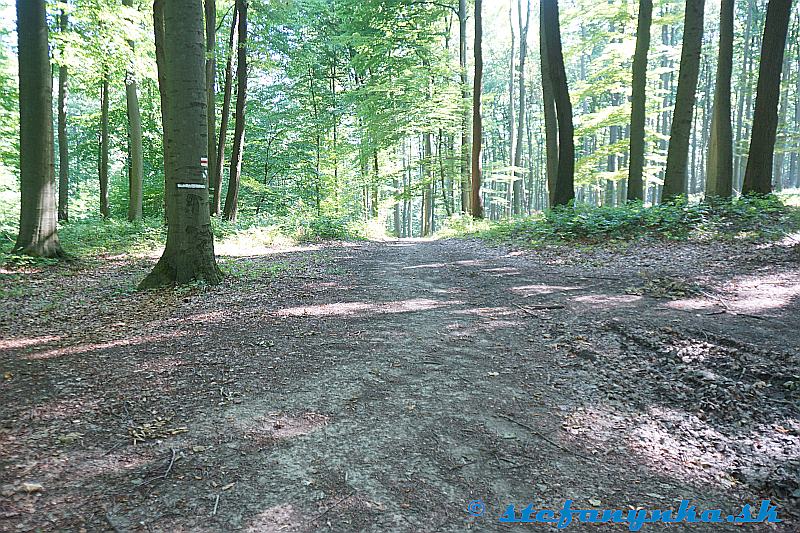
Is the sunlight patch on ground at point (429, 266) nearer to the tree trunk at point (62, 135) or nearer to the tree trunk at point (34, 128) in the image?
the tree trunk at point (34, 128)

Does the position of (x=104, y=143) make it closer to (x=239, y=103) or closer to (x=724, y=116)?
(x=239, y=103)

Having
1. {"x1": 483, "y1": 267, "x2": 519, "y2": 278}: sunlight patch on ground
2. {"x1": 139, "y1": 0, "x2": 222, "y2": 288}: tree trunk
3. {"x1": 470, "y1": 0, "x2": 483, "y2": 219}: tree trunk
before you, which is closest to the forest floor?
{"x1": 139, "y1": 0, "x2": 222, "y2": 288}: tree trunk

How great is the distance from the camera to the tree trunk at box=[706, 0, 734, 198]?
1169cm

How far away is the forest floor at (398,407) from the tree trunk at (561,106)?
7080mm

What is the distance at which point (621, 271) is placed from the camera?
7402 millimetres

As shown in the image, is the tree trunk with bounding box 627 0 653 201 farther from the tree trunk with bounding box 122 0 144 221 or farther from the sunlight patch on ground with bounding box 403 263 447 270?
the tree trunk with bounding box 122 0 144 221

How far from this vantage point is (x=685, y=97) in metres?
11.4

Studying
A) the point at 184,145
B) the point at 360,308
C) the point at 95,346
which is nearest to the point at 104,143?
the point at 184,145

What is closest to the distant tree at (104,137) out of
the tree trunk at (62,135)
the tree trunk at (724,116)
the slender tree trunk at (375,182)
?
the tree trunk at (62,135)

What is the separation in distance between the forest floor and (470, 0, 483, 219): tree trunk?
12722mm

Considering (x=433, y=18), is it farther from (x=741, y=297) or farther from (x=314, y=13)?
(x=741, y=297)

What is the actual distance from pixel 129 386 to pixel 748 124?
37.5 metres

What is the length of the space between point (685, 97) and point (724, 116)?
1.58m

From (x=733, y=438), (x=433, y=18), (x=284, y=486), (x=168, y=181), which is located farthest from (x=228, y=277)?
(x=433, y=18)
